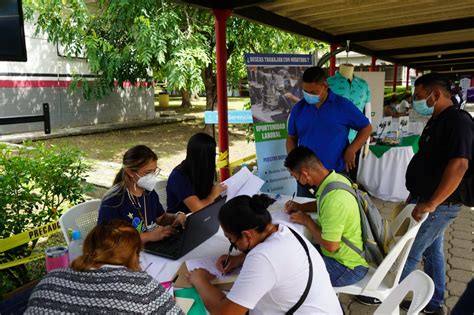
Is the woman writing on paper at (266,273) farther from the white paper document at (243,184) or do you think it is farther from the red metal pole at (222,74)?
the red metal pole at (222,74)

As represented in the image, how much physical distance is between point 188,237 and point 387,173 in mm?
3846

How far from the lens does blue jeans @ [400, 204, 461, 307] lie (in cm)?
229

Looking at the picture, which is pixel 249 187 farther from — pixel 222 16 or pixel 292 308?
pixel 222 16

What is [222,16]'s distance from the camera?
324cm

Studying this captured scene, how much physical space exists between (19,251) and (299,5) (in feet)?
10.8

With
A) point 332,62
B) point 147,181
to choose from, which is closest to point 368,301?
point 147,181

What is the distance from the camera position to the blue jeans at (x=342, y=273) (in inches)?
79.1

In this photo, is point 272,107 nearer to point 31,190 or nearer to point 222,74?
point 222,74

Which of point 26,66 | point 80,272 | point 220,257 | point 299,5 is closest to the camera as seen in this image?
point 80,272

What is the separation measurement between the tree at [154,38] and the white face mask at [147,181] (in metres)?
4.38

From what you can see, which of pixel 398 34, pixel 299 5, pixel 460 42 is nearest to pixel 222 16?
pixel 299 5

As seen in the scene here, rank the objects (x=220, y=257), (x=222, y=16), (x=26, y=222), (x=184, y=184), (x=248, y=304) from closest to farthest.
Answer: (x=248, y=304)
(x=220, y=257)
(x=184, y=184)
(x=26, y=222)
(x=222, y=16)

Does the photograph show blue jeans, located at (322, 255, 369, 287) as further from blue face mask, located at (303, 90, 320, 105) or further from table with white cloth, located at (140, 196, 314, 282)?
blue face mask, located at (303, 90, 320, 105)

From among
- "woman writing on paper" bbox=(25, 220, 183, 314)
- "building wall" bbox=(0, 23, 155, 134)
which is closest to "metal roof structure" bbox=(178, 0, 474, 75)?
"woman writing on paper" bbox=(25, 220, 183, 314)
